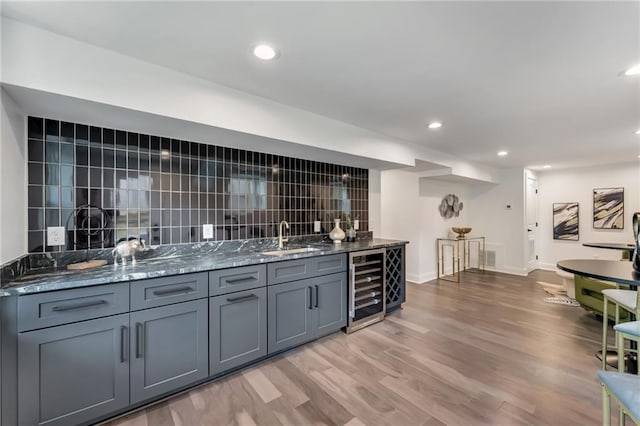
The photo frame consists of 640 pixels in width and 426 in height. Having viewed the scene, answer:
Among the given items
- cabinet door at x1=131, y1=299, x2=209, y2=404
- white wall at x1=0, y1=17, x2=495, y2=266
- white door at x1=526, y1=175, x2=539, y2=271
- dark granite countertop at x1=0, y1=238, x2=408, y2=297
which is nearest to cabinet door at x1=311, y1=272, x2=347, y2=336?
dark granite countertop at x1=0, y1=238, x2=408, y2=297

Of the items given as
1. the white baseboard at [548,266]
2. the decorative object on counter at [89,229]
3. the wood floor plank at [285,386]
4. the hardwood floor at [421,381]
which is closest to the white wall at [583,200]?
the white baseboard at [548,266]

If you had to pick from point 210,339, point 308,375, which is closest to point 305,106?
point 210,339

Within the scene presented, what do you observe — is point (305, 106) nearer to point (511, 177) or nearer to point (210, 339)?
point (210, 339)

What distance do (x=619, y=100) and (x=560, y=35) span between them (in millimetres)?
1487

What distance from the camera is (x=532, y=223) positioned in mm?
5941

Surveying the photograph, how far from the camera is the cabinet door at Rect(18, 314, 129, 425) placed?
140 cm

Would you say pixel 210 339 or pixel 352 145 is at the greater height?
pixel 352 145

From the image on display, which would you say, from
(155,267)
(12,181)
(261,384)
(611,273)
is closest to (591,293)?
(611,273)

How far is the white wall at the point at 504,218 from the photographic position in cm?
564

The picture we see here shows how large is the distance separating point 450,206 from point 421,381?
15.2 ft

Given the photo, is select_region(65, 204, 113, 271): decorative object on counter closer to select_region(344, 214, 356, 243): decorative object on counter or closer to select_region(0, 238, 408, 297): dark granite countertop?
select_region(0, 238, 408, 297): dark granite countertop

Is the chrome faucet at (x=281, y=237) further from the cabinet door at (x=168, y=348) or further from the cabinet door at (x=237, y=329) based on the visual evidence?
the cabinet door at (x=168, y=348)

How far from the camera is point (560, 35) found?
148cm

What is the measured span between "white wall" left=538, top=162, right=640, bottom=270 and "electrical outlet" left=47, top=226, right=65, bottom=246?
8.04 meters
